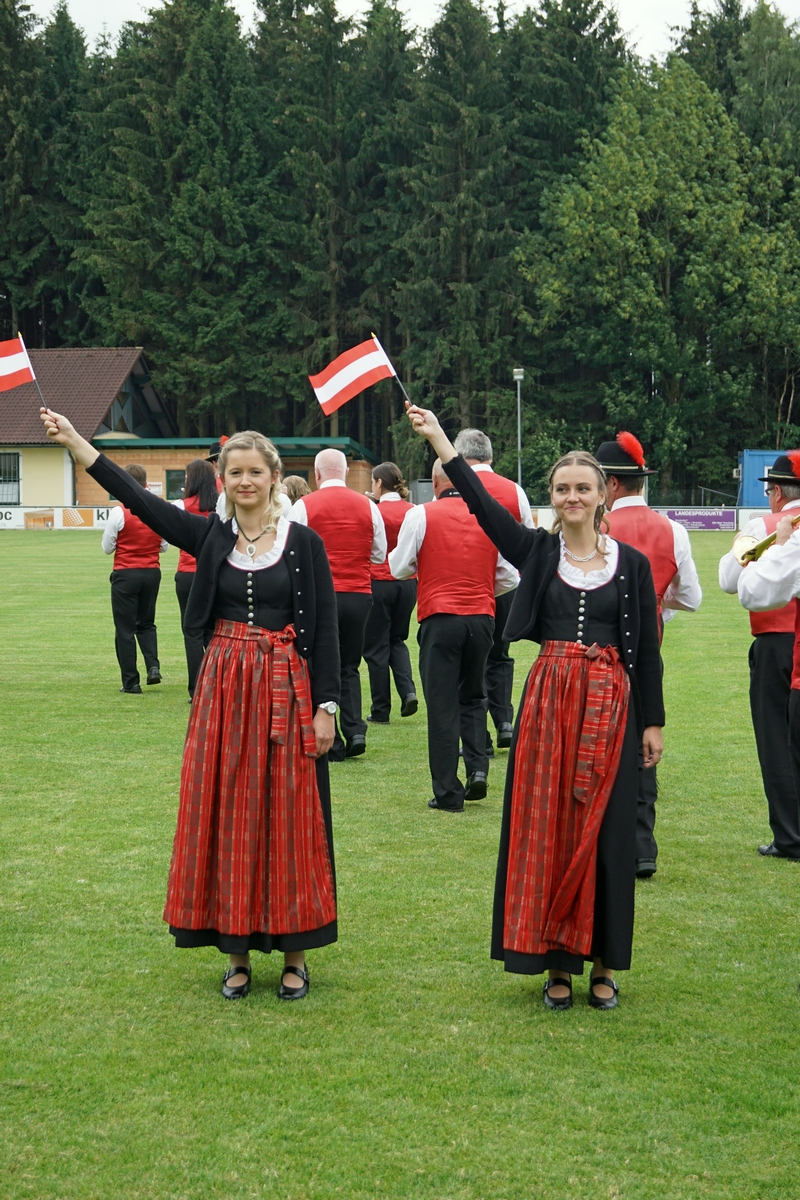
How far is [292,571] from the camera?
181 inches

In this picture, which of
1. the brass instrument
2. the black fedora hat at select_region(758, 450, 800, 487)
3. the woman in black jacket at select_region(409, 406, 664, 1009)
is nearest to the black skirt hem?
the woman in black jacket at select_region(409, 406, 664, 1009)

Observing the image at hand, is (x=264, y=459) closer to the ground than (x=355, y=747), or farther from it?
farther from it

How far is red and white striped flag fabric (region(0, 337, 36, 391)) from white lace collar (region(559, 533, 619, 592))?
3495mm

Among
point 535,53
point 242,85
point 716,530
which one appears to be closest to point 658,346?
point 716,530

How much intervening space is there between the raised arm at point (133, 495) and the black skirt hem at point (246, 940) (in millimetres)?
1326

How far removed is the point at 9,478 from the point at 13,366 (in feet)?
136

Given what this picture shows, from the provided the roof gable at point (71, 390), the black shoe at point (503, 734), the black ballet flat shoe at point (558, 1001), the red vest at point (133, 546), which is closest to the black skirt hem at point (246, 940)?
the black ballet flat shoe at point (558, 1001)

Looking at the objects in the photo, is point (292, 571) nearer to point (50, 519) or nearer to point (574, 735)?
point (574, 735)

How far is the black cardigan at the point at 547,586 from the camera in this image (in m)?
4.52

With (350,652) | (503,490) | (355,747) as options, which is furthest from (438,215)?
(503,490)

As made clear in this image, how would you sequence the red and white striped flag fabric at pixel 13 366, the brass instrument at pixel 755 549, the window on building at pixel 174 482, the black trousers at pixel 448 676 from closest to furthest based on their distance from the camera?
the brass instrument at pixel 755 549 < the red and white striped flag fabric at pixel 13 366 < the black trousers at pixel 448 676 < the window on building at pixel 174 482

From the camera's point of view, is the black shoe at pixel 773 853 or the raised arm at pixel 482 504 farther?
the black shoe at pixel 773 853

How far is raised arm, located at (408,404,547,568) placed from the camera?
452 centimetres

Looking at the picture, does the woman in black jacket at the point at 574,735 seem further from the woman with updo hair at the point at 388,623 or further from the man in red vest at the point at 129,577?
the man in red vest at the point at 129,577
